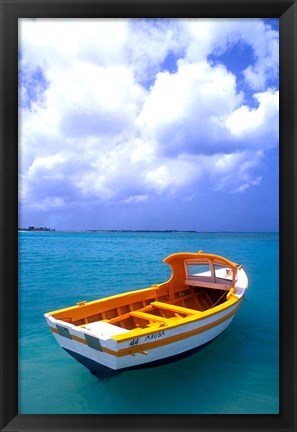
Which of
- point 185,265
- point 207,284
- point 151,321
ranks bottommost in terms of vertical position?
point 151,321

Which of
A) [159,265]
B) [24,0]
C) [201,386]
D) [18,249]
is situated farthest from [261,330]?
[159,265]

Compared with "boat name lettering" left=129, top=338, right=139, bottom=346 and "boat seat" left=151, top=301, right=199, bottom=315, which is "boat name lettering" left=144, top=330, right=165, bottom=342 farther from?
"boat seat" left=151, top=301, right=199, bottom=315

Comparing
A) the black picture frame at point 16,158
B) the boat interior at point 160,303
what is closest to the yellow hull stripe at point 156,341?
the boat interior at point 160,303

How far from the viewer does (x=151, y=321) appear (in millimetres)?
3076

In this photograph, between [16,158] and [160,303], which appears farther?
[160,303]

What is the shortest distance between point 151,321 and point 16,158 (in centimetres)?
185

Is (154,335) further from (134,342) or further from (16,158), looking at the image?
(16,158)

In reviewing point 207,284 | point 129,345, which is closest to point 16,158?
point 129,345

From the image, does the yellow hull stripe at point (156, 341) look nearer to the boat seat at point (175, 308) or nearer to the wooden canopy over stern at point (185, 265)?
the boat seat at point (175, 308)

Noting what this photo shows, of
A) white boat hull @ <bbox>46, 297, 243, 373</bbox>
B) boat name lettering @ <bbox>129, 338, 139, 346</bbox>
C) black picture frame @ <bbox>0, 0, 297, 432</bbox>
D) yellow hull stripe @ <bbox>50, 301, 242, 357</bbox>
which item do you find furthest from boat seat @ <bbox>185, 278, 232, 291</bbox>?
black picture frame @ <bbox>0, 0, 297, 432</bbox>

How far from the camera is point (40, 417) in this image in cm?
200

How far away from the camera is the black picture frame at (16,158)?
1903mm
